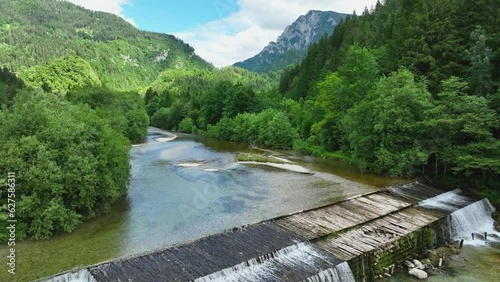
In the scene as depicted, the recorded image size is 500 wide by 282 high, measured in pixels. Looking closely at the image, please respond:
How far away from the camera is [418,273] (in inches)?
719

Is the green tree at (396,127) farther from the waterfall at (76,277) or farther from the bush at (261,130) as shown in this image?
the waterfall at (76,277)

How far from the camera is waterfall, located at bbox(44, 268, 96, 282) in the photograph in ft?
44.3

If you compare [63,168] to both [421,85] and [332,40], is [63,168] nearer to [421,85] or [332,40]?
[421,85]

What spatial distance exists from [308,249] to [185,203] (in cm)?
1184

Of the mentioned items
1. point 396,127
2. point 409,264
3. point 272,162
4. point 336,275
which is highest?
point 396,127

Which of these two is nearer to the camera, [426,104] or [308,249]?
[308,249]

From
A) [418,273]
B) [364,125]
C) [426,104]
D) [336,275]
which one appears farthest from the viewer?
[364,125]

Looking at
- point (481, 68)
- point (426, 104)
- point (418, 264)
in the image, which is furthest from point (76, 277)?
point (481, 68)

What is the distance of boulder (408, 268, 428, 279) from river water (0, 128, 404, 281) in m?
8.31

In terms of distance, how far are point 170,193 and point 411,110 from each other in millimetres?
25430

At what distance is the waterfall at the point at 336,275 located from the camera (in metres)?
15.5

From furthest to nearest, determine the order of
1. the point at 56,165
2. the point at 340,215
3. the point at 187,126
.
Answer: the point at 187,126 → the point at 340,215 → the point at 56,165

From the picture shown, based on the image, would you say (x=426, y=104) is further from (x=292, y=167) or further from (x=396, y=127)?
(x=292, y=167)

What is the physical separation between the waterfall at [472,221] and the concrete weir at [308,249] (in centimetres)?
57
